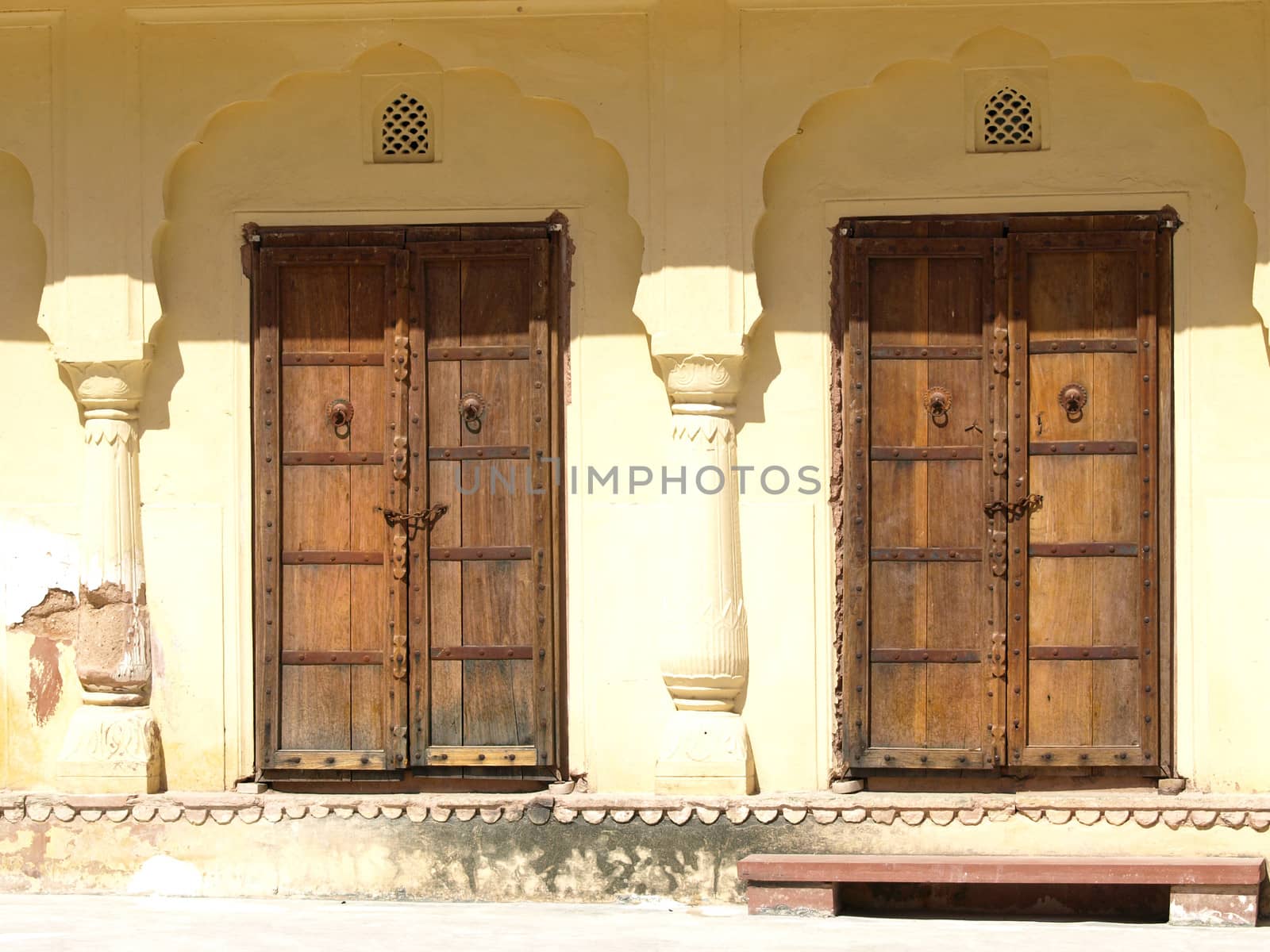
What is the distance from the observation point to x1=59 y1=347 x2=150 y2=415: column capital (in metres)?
7.14

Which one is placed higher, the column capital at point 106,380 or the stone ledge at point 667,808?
the column capital at point 106,380

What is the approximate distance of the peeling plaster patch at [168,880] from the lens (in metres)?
7.00

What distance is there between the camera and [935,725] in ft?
23.1

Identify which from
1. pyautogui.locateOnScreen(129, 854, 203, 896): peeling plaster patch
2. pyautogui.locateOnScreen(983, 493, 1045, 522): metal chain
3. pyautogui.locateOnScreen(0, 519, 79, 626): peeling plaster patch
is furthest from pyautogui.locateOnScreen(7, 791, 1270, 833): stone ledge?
pyautogui.locateOnScreen(983, 493, 1045, 522): metal chain

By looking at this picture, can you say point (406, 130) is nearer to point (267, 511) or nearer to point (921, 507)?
point (267, 511)

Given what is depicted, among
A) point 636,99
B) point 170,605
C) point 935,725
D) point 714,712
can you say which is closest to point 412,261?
point 636,99

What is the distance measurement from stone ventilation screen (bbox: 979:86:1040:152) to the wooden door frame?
1792 mm

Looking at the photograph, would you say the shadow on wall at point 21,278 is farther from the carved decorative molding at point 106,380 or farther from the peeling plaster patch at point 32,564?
the peeling plaster patch at point 32,564

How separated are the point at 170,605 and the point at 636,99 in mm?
2884

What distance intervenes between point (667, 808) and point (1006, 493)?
1879mm

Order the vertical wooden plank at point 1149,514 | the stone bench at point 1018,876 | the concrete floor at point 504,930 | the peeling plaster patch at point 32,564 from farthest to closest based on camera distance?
the peeling plaster patch at point 32,564
the vertical wooden plank at point 1149,514
the stone bench at point 1018,876
the concrete floor at point 504,930

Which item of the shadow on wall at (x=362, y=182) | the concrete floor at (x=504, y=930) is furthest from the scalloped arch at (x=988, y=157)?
the concrete floor at (x=504, y=930)

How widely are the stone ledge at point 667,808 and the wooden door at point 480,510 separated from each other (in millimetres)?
260

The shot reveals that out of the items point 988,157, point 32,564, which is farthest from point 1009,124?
point 32,564
